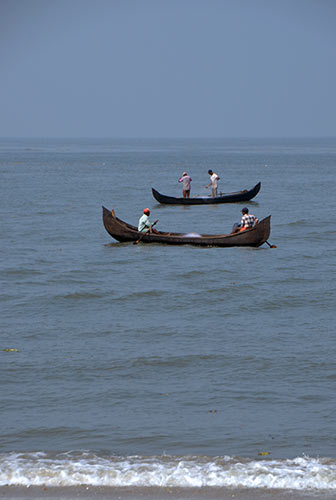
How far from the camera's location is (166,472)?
31.0 feet

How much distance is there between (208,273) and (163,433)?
12.5 m

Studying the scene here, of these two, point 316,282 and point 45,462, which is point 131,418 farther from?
point 316,282

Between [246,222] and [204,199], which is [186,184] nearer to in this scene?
[204,199]

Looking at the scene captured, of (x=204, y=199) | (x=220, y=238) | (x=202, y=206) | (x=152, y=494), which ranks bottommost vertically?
(x=152, y=494)

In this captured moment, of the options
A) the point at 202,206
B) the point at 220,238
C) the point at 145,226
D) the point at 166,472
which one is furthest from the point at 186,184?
the point at 166,472

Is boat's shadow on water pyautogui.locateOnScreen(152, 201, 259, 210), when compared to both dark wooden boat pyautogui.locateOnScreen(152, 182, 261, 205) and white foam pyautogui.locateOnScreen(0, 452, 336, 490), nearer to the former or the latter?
dark wooden boat pyautogui.locateOnScreen(152, 182, 261, 205)

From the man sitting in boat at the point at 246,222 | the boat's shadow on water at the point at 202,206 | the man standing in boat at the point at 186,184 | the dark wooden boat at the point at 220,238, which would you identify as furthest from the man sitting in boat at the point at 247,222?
the boat's shadow on water at the point at 202,206

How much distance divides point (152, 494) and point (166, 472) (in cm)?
63

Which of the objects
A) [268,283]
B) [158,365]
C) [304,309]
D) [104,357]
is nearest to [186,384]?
[158,365]

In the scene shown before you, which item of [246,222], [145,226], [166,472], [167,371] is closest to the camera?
[166,472]

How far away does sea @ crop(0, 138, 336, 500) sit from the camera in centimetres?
941

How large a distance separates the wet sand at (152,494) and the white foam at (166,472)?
0.14m

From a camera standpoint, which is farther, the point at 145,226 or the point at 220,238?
the point at 145,226

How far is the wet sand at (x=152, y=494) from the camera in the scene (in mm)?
8680
